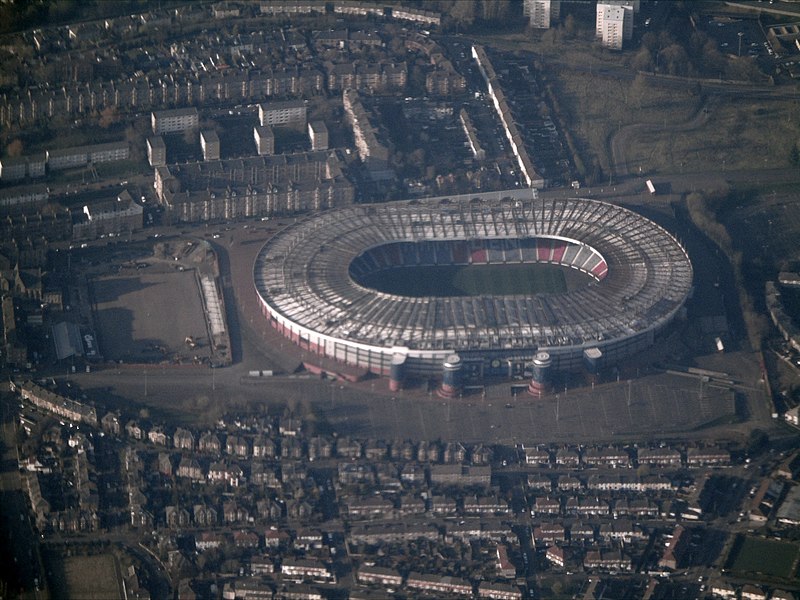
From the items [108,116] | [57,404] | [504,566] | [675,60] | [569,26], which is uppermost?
[569,26]

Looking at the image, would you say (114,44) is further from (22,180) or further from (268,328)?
(268,328)

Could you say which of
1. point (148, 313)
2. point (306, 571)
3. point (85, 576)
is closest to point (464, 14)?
point (148, 313)

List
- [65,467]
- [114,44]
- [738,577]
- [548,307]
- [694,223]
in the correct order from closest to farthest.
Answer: [738,577] < [65,467] < [548,307] < [694,223] < [114,44]

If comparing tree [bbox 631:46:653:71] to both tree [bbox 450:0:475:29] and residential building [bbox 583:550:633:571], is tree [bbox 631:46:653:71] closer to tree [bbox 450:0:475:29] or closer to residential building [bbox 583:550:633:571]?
tree [bbox 450:0:475:29]

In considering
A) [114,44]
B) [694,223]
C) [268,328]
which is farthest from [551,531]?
[114,44]

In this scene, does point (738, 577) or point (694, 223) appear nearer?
point (738, 577)

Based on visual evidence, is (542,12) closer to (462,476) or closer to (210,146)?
(210,146)

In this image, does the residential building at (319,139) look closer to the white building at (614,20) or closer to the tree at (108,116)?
the tree at (108,116)

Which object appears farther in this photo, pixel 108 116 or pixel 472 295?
pixel 108 116
